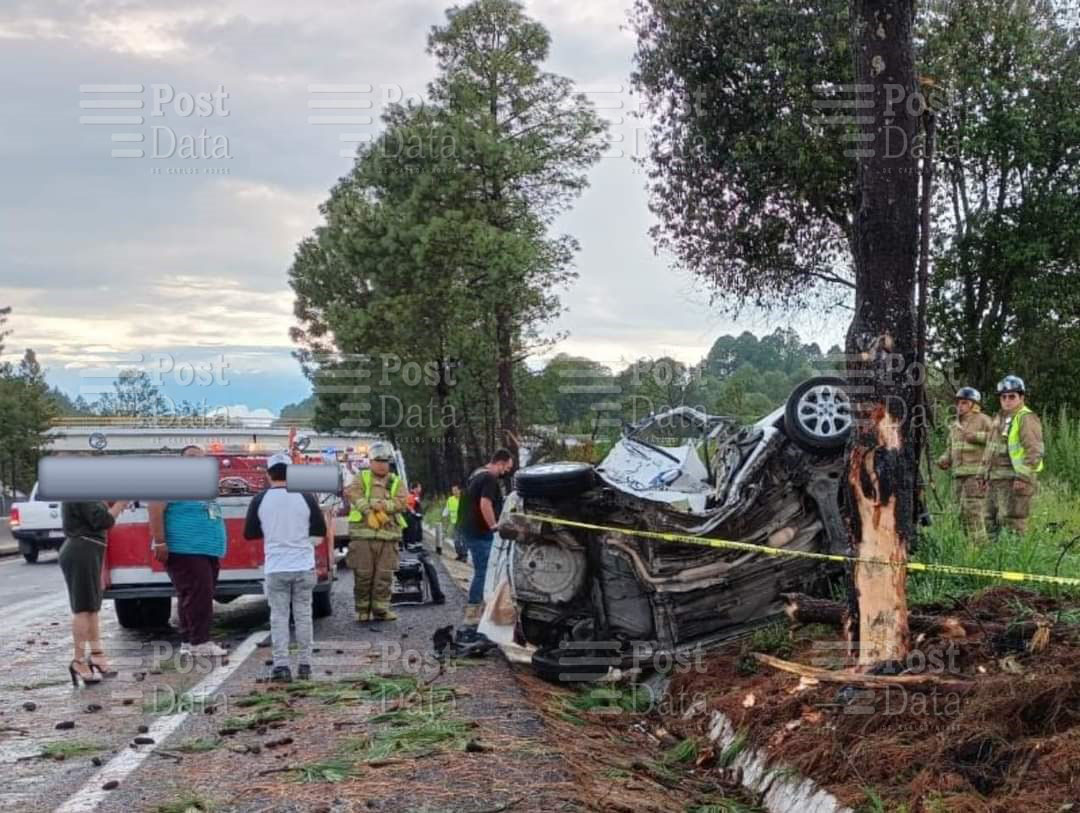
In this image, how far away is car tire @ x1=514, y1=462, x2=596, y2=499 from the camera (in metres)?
7.01

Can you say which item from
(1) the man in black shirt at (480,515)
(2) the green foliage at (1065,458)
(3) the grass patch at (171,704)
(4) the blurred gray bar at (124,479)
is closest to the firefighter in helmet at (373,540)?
(1) the man in black shirt at (480,515)

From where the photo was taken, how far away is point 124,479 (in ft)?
11.9

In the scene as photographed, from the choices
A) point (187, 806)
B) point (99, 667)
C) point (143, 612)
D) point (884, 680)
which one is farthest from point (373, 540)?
point (884, 680)

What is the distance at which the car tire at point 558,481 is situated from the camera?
701 cm

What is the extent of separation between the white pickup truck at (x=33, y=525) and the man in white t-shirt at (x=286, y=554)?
1309cm

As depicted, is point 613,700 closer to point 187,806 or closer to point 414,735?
point 414,735

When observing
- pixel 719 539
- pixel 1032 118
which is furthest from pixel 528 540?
pixel 1032 118

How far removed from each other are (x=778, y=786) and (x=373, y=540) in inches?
238

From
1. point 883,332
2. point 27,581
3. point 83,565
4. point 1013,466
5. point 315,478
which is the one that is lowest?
point 27,581

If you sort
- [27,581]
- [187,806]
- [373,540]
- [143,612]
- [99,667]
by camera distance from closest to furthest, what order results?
[187,806], [99,667], [143,612], [373,540], [27,581]

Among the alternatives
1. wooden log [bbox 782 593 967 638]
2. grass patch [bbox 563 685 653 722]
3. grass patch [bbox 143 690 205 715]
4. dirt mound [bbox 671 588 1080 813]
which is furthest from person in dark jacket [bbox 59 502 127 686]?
wooden log [bbox 782 593 967 638]

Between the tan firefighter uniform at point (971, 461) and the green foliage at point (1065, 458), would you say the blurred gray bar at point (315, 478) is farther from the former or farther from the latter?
Result: the green foliage at point (1065, 458)

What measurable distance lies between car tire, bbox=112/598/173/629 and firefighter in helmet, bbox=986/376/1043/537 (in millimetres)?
7449

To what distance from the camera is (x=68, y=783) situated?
17.0 feet
